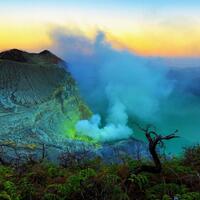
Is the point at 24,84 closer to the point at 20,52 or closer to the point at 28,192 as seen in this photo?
the point at 20,52

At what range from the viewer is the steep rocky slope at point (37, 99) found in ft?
83.9

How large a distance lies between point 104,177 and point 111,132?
20.7 metres

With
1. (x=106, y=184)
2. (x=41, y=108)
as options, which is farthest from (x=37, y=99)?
(x=106, y=184)

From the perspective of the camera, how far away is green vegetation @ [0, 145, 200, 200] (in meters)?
8.20

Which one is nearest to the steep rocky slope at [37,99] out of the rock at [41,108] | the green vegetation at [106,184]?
the rock at [41,108]

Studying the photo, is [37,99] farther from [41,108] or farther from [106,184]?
[106,184]

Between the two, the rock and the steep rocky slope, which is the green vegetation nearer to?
the rock

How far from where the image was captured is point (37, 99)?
30.0 metres

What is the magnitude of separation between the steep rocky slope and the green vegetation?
14623 millimetres

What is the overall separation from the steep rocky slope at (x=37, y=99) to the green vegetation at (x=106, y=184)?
14623 mm

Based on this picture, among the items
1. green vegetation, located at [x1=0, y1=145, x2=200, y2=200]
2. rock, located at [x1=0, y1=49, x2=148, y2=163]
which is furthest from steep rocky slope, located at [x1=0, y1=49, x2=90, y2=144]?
green vegetation, located at [x1=0, y1=145, x2=200, y2=200]

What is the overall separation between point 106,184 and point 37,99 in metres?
22.1

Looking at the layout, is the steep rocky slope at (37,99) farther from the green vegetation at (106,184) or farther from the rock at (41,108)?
the green vegetation at (106,184)

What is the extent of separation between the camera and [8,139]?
2422 centimetres
